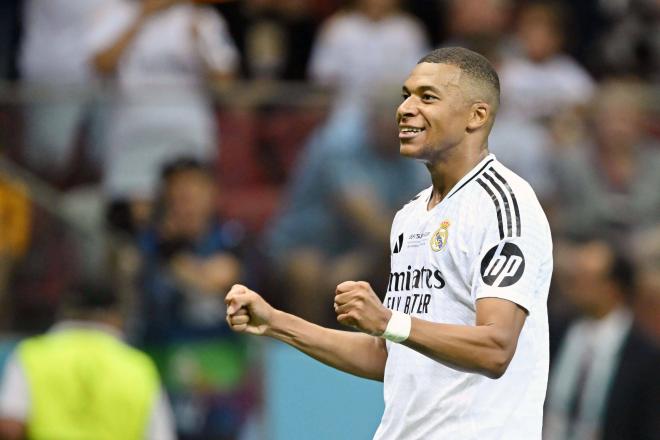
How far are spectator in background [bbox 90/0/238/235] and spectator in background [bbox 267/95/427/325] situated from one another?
2.38ft

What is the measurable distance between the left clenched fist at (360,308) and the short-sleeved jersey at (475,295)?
371 mm

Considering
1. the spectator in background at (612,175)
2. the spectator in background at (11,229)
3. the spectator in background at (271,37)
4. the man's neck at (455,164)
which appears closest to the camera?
the man's neck at (455,164)

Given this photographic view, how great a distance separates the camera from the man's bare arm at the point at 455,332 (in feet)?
14.1

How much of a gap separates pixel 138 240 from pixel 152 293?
369mm

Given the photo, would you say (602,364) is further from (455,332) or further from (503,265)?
(455,332)

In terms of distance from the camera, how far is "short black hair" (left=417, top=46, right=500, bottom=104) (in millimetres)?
4875

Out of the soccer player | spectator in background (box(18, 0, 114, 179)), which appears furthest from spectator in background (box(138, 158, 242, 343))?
the soccer player

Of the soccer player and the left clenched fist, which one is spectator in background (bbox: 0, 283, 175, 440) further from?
the left clenched fist

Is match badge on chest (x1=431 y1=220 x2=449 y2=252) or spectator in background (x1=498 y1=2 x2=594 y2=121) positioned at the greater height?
spectator in background (x1=498 y1=2 x2=594 y2=121)

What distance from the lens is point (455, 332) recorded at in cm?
439

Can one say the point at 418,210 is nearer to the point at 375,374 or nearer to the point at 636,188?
the point at 375,374

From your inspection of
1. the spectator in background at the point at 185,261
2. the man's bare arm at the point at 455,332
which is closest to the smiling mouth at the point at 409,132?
the man's bare arm at the point at 455,332

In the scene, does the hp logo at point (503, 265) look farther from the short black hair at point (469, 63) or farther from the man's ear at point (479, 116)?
the short black hair at point (469, 63)

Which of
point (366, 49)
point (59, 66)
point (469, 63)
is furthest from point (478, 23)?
point (469, 63)
